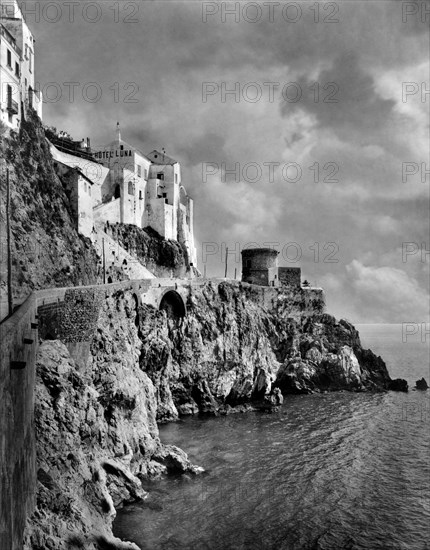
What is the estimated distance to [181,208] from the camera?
8106 cm

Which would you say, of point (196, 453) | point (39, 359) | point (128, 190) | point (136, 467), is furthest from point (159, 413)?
point (128, 190)

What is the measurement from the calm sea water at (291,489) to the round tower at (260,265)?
1489 inches

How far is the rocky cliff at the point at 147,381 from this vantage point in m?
18.4

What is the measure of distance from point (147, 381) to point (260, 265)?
49.7m

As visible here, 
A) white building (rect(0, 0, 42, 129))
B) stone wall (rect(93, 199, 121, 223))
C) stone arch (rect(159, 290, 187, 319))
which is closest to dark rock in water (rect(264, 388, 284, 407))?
stone arch (rect(159, 290, 187, 319))

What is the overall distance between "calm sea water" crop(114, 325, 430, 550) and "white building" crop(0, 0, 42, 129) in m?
31.9

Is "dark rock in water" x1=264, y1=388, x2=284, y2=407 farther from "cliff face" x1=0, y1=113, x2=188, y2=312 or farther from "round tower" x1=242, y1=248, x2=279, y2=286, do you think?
"round tower" x1=242, y1=248, x2=279, y2=286

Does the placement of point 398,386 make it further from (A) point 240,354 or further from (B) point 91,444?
(B) point 91,444

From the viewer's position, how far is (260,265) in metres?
83.8

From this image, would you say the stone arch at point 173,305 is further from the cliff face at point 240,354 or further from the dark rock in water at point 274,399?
the dark rock in water at point 274,399


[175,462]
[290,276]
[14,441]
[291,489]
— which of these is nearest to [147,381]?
[175,462]

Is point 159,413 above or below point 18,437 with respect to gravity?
below

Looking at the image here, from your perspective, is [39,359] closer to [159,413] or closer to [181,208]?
[159,413]

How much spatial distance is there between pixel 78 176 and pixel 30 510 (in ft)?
140
